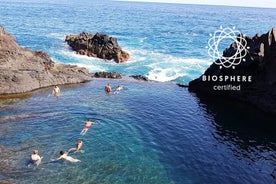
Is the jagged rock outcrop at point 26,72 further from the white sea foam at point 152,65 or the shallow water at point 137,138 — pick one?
the white sea foam at point 152,65

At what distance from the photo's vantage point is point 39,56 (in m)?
63.0

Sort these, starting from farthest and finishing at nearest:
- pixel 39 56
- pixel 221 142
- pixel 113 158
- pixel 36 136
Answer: pixel 39 56 → pixel 221 142 → pixel 36 136 → pixel 113 158

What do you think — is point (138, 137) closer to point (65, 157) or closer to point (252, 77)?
point (65, 157)

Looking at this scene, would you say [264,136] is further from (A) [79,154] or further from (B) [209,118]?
(A) [79,154]

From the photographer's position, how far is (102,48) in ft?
267

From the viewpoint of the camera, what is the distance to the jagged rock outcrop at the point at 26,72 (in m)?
51.0

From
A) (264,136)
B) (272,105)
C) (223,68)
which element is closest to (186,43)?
(223,68)

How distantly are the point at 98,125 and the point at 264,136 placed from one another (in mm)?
21782

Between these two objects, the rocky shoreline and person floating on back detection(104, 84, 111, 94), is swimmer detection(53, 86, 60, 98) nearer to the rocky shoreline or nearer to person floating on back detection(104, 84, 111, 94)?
the rocky shoreline

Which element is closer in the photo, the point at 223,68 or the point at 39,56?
the point at 223,68

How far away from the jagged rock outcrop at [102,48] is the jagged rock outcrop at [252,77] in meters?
28.5

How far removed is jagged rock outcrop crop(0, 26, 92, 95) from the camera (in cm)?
5100

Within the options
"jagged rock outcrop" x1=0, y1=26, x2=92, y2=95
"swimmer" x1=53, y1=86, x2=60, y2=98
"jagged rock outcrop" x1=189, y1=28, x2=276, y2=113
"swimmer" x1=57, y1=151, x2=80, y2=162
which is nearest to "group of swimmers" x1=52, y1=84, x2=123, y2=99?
"swimmer" x1=53, y1=86, x2=60, y2=98

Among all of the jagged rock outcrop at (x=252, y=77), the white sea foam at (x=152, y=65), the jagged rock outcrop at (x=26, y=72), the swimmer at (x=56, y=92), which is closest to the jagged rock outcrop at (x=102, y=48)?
the white sea foam at (x=152, y=65)
